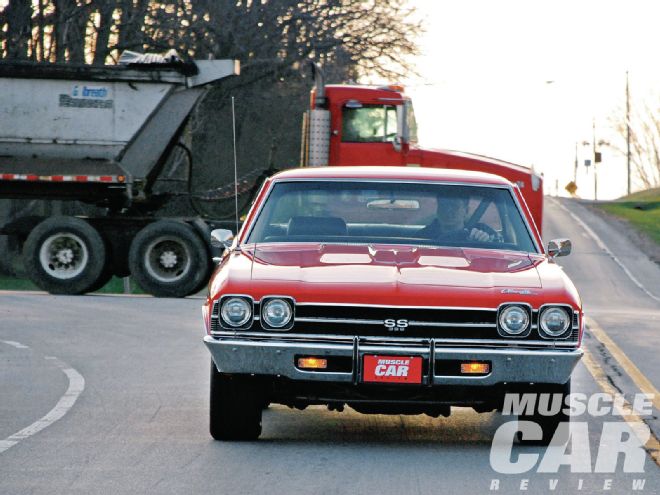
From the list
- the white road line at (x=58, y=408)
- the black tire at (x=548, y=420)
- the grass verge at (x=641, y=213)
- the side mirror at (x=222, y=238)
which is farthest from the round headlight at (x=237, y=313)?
the grass verge at (x=641, y=213)

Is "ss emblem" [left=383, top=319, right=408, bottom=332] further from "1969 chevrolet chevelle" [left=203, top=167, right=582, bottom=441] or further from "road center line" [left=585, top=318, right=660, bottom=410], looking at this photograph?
"road center line" [left=585, top=318, right=660, bottom=410]

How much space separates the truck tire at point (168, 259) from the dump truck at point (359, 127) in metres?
3.28

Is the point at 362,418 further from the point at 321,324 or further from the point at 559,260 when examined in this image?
the point at 559,260

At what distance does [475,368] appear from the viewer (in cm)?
800

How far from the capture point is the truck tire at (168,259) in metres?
22.7

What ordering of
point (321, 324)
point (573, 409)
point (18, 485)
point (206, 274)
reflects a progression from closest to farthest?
point (18, 485)
point (321, 324)
point (573, 409)
point (206, 274)

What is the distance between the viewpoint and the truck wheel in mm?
→ 22734

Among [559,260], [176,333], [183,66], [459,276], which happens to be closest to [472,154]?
[183,66]

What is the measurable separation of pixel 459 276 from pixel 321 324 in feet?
2.75

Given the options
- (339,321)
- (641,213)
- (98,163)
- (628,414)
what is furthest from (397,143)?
(641,213)

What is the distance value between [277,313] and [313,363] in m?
0.33

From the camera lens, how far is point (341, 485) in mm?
7184

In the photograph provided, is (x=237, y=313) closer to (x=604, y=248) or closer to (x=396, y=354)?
(x=396, y=354)
